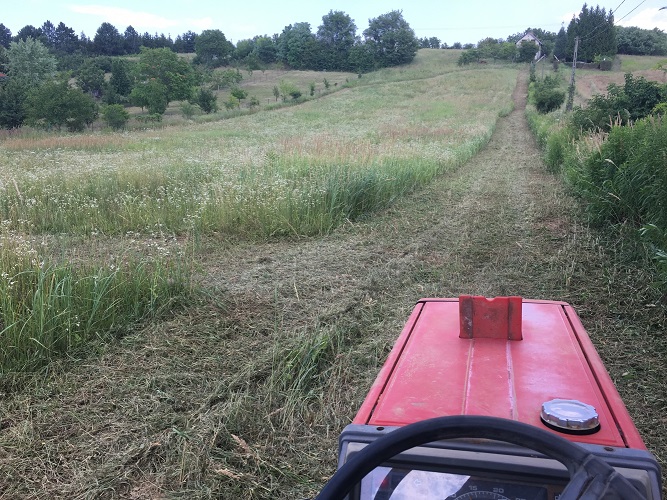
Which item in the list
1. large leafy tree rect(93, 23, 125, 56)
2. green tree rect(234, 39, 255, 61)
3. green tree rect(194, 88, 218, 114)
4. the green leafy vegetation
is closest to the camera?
the green leafy vegetation

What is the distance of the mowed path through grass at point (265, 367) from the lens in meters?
2.95

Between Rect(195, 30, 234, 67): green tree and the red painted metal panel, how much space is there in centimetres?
9655

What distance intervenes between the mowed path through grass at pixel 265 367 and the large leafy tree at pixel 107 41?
110 metres

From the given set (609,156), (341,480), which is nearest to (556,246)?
(609,156)

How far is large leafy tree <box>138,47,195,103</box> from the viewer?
190 ft

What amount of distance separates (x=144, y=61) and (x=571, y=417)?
6652 cm

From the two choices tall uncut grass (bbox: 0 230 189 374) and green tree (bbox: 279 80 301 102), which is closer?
tall uncut grass (bbox: 0 230 189 374)

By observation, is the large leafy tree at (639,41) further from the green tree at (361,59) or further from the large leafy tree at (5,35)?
A: the large leafy tree at (5,35)

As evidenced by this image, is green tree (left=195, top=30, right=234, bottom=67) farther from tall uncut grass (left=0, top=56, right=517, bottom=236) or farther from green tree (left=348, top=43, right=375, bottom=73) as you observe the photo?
tall uncut grass (left=0, top=56, right=517, bottom=236)

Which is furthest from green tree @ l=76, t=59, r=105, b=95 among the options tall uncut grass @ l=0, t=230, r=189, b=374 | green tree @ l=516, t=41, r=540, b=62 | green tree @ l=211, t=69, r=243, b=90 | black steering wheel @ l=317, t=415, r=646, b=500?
black steering wheel @ l=317, t=415, r=646, b=500

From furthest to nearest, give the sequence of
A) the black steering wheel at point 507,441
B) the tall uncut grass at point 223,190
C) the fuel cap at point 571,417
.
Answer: the tall uncut grass at point 223,190 → the fuel cap at point 571,417 → the black steering wheel at point 507,441

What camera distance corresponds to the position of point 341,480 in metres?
0.96

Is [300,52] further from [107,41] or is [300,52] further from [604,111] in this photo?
[604,111]

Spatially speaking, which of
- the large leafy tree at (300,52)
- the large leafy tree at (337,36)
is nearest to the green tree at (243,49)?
the large leafy tree at (300,52)
